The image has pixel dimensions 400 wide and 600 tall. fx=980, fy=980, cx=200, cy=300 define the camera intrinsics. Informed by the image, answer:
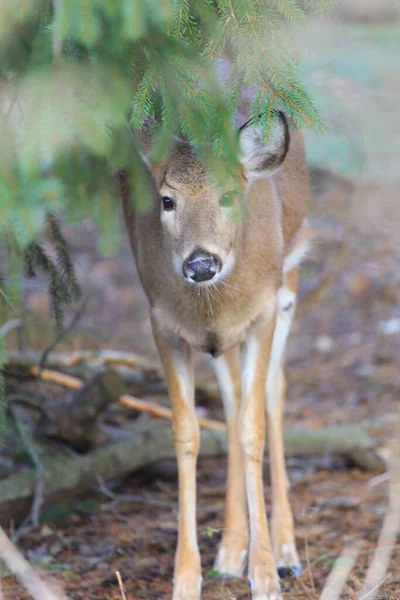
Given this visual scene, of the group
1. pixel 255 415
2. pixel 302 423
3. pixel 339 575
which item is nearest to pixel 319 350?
pixel 302 423

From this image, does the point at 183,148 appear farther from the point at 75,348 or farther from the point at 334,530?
the point at 75,348

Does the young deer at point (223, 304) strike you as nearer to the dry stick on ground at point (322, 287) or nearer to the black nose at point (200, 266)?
the black nose at point (200, 266)

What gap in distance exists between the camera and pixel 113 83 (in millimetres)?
3443

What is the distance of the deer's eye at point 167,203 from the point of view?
4.52 m

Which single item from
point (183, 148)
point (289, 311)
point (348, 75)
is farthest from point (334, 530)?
point (348, 75)

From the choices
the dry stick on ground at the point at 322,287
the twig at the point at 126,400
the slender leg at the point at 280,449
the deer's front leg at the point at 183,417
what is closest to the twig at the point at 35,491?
the twig at the point at 126,400

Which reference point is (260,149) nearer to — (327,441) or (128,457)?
(128,457)

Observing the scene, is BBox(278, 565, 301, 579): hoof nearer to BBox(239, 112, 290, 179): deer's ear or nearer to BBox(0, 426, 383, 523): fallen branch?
BBox(0, 426, 383, 523): fallen branch

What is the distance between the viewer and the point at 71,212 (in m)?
4.16

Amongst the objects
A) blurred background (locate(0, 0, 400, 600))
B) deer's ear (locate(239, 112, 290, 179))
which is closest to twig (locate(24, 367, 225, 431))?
blurred background (locate(0, 0, 400, 600))

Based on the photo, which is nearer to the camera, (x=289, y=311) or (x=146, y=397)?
(x=289, y=311)

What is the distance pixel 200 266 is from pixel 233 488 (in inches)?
65.0

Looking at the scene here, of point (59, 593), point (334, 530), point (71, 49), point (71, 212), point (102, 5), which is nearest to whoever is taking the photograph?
point (102, 5)

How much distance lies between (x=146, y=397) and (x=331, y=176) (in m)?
5.42
